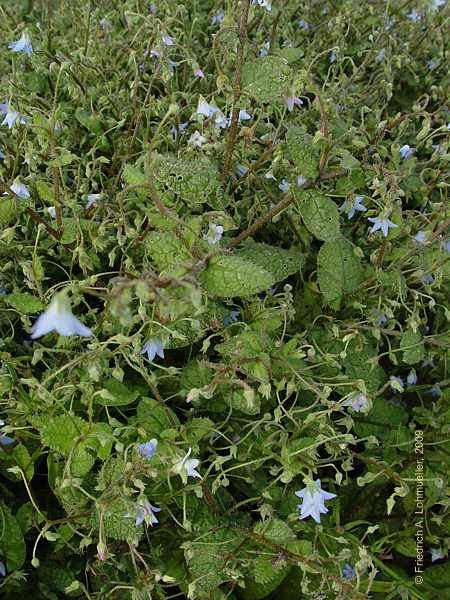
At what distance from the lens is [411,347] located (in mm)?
1289

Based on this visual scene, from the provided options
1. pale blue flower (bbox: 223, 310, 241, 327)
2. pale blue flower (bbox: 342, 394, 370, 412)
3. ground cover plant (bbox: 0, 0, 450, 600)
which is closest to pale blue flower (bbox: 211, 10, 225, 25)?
ground cover plant (bbox: 0, 0, 450, 600)

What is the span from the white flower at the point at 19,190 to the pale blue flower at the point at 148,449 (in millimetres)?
510

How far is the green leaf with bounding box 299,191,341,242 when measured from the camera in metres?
1.15

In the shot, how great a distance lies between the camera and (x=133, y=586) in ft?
3.58

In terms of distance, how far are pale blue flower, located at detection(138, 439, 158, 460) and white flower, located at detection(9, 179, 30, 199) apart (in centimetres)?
51

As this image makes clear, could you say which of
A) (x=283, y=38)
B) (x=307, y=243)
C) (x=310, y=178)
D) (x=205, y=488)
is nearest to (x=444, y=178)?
(x=307, y=243)

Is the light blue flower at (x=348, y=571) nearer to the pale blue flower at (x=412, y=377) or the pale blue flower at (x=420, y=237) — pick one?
the pale blue flower at (x=412, y=377)

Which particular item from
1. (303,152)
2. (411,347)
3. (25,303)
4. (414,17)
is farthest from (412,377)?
(414,17)

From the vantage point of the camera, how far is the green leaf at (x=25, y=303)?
3.94 ft

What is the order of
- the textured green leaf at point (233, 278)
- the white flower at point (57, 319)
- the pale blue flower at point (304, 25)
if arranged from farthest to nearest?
the pale blue flower at point (304, 25) < the textured green leaf at point (233, 278) < the white flower at point (57, 319)

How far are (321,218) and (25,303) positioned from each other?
54cm

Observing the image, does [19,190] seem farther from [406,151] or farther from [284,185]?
[406,151]

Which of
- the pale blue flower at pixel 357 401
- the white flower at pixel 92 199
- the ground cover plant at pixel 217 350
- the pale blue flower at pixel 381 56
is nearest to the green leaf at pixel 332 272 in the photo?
the ground cover plant at pixel 217 350

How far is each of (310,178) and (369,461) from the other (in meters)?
0.52
